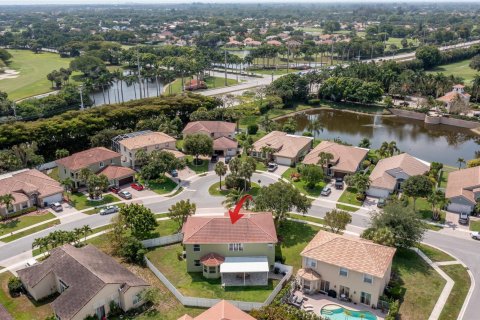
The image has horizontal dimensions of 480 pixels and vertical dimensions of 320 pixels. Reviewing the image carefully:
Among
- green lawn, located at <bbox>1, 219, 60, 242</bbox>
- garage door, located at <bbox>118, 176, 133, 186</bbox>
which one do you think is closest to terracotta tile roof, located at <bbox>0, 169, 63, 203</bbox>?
green lawn, located at <bbox>1, 219, 60, 242</bbox>

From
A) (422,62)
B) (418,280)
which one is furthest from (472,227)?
(422,62)

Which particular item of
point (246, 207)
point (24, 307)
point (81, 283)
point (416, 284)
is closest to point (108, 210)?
point (246, 207)

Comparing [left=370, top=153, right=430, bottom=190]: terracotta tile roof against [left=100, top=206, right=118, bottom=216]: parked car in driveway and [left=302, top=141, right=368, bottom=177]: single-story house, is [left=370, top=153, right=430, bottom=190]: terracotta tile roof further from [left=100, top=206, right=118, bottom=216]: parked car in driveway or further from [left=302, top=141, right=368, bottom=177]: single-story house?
[left=100, top=206, right=118, bottom=216]: parked car in driveway

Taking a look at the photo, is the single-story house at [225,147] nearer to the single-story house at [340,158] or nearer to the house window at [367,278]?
the single-story house at [340,158]

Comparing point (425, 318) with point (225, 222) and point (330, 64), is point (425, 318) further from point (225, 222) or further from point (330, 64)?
point (330, 64)

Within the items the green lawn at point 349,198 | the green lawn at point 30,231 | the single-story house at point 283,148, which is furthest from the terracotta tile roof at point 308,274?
the single-story house at point 283,148

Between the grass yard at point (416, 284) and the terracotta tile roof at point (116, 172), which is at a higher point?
the terracotta tile roof at point (116, 172)
